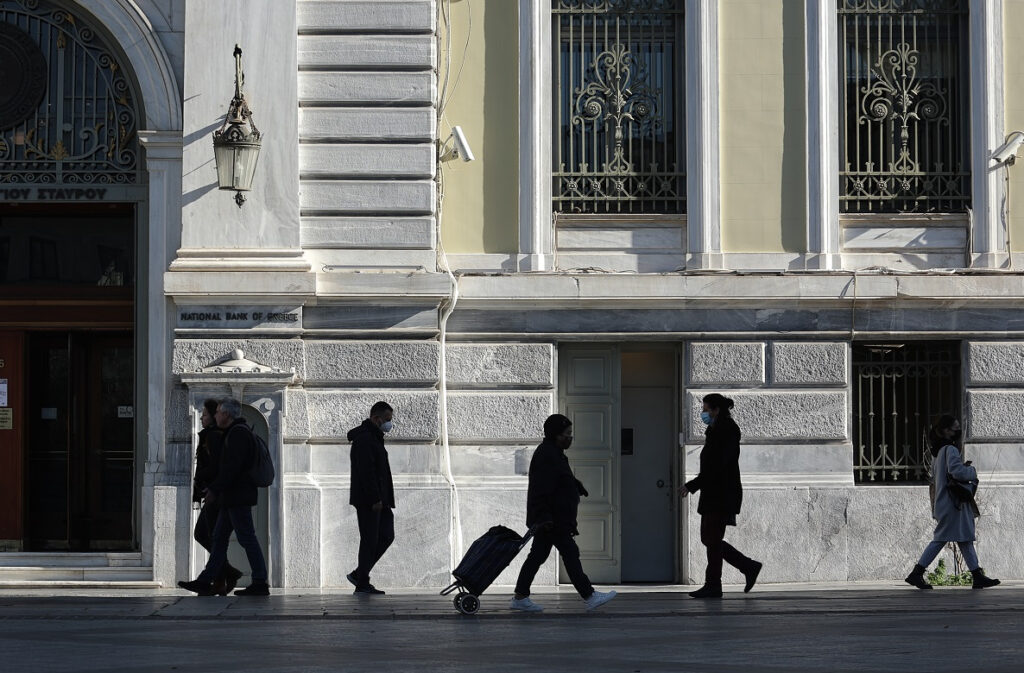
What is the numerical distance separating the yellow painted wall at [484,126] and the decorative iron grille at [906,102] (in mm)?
3361

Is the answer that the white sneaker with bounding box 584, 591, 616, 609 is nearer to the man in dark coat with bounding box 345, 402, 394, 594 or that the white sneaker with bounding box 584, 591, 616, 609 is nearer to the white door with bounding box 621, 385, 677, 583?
the man in dark coat with bounding box 345, 402, 394, 594

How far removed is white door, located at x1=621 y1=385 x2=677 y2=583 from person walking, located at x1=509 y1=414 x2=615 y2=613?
145 inches

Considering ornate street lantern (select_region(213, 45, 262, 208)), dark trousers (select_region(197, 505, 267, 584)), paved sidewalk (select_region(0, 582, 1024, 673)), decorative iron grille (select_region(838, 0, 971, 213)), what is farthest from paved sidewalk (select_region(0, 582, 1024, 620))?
decorative iron grille (select_region(838, 0, 971, 213))

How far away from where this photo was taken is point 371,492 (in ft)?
48.4

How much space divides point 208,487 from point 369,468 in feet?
4.52

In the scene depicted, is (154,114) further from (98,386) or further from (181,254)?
(98,386)

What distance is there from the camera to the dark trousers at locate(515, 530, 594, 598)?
1334 centimetres

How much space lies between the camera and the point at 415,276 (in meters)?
16.4

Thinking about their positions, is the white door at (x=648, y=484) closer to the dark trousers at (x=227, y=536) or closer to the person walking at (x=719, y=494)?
the person walking at (x=719, y=494)

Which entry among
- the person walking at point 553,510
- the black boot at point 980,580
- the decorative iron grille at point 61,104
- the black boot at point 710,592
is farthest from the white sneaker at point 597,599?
the decorative iron grille at point 61,104

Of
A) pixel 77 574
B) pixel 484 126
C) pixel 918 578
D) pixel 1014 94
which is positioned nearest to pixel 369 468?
pixel 77 574

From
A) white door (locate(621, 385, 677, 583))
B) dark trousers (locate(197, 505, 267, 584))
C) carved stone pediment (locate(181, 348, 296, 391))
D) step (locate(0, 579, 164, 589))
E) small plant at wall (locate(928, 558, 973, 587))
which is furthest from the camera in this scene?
white door (locate(621, 385, 677, 583))

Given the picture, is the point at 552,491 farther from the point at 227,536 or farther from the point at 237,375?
the point at 237,375

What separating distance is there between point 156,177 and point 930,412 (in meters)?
8.04
